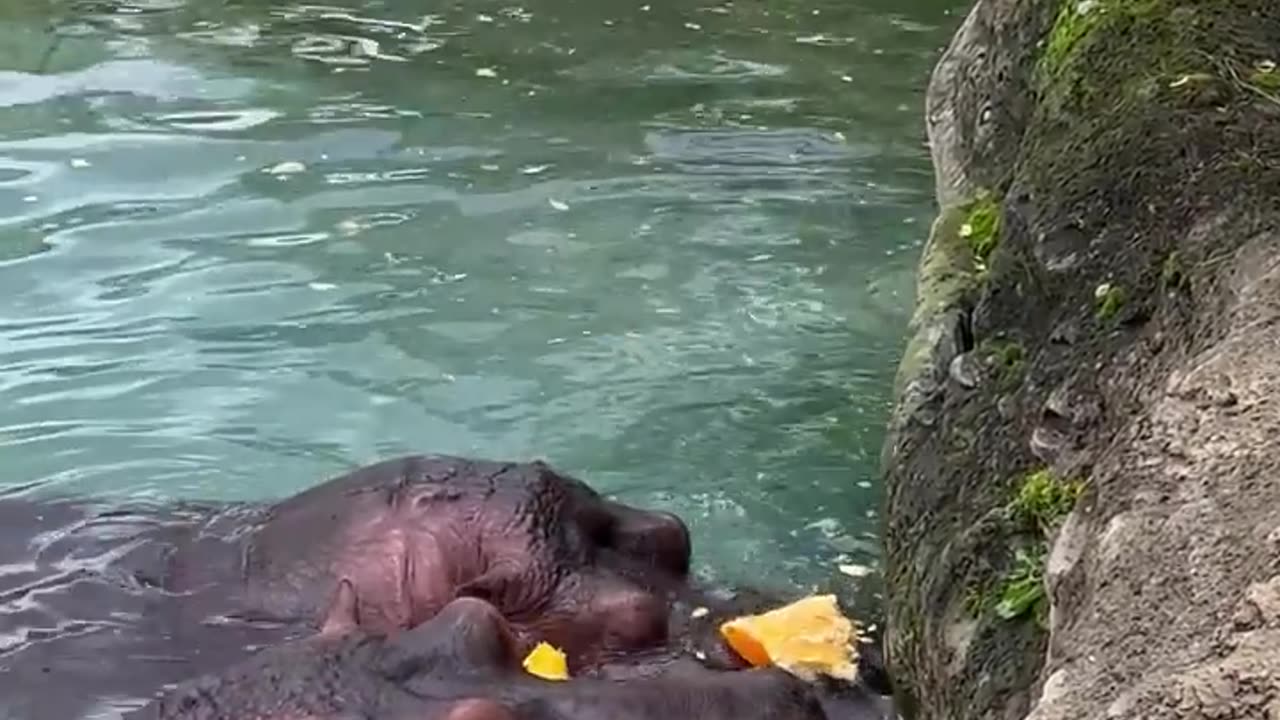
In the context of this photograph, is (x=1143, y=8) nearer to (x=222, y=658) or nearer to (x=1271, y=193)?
(x=1271, y=193)

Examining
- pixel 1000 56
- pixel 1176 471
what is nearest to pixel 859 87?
pixel 1000 56

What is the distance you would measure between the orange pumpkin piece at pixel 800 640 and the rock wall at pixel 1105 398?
16 cm

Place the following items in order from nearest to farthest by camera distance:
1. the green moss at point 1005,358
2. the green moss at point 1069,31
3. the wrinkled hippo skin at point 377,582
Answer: the green moss at point 1005,358 → the wrinkled hippo skin at point 377,582 → the green moss at point 1069,31

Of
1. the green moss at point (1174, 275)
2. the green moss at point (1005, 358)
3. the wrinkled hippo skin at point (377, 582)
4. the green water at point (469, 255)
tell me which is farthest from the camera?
the green water at point (469, 255)

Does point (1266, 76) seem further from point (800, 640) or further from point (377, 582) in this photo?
point (377, 582)

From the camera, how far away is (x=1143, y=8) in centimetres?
390

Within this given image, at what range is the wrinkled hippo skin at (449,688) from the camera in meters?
3.14

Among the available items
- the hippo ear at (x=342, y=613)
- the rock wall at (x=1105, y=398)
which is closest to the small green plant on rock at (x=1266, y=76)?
the rock wall at (x=1105, y=398)

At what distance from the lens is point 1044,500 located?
9.77 feet

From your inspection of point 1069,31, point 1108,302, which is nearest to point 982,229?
point 1069,31

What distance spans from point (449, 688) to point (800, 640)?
0.76 metres

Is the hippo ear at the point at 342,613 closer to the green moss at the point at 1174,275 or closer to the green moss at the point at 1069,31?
the green moss at the point at 1174,275

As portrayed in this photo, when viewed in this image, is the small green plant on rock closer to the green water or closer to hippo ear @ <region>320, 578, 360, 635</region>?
the green water

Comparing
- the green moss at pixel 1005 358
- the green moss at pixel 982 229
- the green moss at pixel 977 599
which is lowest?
the green moss at pixel 982 229
